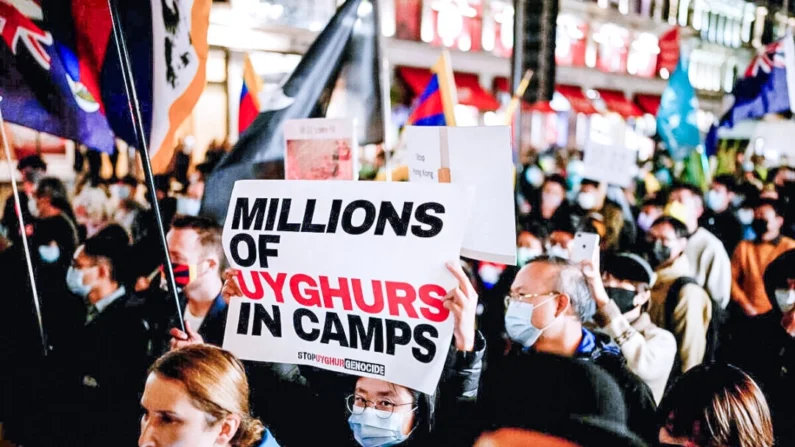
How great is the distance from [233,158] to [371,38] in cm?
105

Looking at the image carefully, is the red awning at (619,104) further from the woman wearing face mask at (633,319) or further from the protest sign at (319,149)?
the protest sign at (319,149)

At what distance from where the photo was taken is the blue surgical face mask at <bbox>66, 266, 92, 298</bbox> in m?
4.11

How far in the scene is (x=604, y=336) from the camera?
332 centimetres

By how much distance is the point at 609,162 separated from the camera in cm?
662

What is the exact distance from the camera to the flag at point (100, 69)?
356 cm

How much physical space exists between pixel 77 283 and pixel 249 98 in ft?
5.22

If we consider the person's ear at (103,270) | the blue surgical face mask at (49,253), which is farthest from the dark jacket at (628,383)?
the blue surgical face mask at (49,253)

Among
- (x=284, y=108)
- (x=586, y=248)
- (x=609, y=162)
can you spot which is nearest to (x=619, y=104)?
(x=609, y=162)

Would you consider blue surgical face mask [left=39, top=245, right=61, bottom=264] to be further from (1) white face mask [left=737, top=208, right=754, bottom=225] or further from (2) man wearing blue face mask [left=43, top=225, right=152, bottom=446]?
(1) white face mask [left=737, top=208, right=754, bottom=225]

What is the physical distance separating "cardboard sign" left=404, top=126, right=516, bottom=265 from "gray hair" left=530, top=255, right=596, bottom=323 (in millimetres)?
663

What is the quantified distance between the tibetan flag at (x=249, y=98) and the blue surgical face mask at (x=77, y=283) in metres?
1.34

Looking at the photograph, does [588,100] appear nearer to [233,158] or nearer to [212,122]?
[212,122]

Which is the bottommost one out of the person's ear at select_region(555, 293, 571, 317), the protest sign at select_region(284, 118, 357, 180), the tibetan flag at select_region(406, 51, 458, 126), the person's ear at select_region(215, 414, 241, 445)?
the person's ear at select_region(215, 414, 241, 445)

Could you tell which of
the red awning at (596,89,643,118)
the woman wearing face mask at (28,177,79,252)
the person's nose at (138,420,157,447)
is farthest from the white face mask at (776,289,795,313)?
the red awning at (596,89,643,118)
